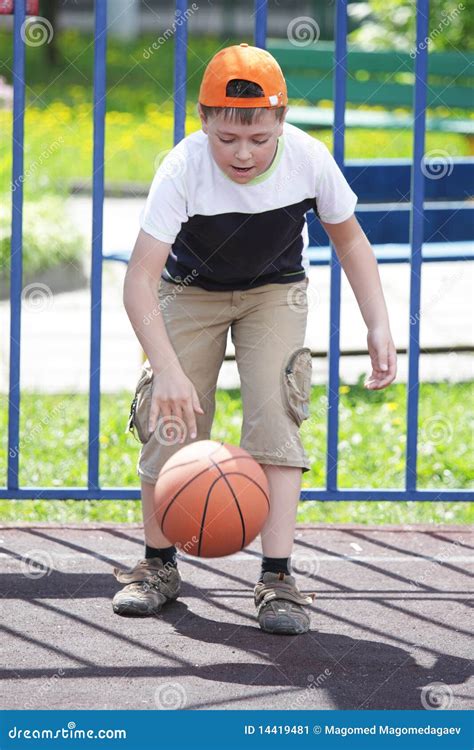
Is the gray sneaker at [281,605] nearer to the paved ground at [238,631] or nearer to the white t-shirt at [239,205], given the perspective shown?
the paved ground at [238,631]

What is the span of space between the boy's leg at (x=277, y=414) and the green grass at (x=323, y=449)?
4.08 ft

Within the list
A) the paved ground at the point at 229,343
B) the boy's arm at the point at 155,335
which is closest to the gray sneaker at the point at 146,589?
the boy's arm at the point at 155,335

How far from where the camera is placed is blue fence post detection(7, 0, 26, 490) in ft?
14.7

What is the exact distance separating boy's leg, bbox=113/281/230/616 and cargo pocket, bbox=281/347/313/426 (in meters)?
0.26

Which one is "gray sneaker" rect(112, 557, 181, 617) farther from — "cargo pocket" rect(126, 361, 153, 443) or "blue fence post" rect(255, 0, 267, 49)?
"blue fence post" rect(255, 0, 267, 49)

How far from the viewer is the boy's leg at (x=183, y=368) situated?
13.2ft

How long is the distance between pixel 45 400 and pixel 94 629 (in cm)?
287

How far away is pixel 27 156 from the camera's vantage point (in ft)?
42.7

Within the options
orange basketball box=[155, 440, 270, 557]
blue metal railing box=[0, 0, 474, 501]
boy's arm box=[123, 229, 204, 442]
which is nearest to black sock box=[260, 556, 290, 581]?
orange basketball box=[155, 440, 270, 557]

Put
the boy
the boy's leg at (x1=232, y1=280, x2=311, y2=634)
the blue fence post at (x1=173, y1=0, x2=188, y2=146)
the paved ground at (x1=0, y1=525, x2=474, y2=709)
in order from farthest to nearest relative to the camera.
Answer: the blue fence post at (x1=173, y1=0, x2=188, y2=146) → the boy's leg at (x1=232, y1=280, x2=311, y2=634) → the boy → the paved ground at (x1=0, y1=525, x2=474, y2=709)

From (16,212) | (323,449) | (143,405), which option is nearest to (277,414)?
(143,405)

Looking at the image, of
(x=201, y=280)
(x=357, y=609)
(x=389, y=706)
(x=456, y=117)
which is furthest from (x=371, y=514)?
(x=456, y=117)

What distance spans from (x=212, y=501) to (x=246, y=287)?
2.45 ft

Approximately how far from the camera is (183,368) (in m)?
4.07
